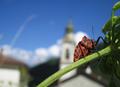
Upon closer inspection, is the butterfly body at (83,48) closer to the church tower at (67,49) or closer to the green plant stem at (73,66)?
the green plant stem at (73,66)

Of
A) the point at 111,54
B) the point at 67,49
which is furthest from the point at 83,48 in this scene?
the point at 67,49

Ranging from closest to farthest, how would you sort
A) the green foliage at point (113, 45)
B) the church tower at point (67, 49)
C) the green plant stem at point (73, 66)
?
1. the green plant stem at point (73, 66)
2. the green foliage at point (113, 45)
3. the church tower at point (67, 49)

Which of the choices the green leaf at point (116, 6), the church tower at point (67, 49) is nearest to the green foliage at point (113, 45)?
the green leaf at point (116, 6)

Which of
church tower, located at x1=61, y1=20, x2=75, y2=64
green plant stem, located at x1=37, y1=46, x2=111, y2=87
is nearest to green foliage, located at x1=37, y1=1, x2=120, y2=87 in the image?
green plant stem, located at x1=37, y1=46, x2=111, y2=87

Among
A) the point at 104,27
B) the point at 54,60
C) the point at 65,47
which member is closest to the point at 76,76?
the point at 65,47

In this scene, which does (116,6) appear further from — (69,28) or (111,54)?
(69,28)

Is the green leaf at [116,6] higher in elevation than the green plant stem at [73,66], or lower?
higher

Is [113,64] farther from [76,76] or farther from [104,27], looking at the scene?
[76,76]

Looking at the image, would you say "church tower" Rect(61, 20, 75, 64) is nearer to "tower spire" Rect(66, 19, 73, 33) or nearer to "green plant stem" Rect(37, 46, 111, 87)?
"tower spire" Rect(66, 19, 73, 33)

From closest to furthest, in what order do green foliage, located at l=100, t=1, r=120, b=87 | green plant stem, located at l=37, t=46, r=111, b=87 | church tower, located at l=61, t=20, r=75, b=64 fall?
green plant stem, located at l=37, t=46, r=111, b=87, green foliage, located at l=100, t=1, r=120, b=87, church tower, located at l=61, t=20, r=75, b=64
